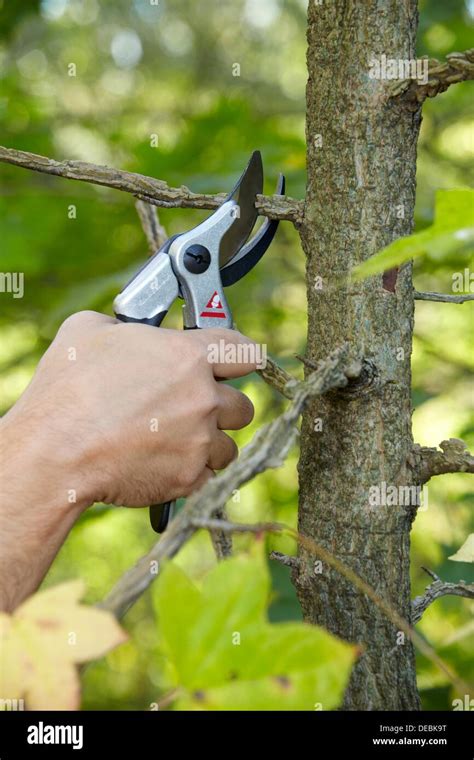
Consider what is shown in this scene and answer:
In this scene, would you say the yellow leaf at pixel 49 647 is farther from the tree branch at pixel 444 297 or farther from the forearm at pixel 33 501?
the tree branch at pixel 444 297

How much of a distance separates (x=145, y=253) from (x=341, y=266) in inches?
47.1

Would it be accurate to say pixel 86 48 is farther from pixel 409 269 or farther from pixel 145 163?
pixel 409 269

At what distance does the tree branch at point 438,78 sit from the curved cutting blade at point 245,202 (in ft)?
0.51

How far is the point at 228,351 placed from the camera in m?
0.72

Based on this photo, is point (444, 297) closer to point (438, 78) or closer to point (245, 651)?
point (438, 78)

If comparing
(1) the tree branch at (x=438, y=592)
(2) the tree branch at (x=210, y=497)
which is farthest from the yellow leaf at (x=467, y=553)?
(2) the tree branch at (x=210, y=497)

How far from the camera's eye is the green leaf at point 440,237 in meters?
0.37

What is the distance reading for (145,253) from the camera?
178 cm

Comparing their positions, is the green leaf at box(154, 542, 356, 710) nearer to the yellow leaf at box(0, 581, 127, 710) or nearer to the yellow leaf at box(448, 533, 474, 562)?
the yellow leaf at box(0, 581, 127, 710)

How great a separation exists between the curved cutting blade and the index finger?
0.29 ft

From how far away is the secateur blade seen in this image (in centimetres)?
76

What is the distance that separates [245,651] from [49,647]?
0.10 meters

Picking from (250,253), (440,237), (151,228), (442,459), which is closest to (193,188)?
(151,228)
